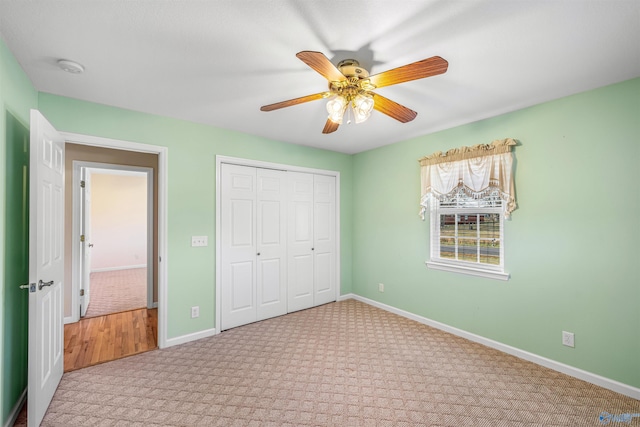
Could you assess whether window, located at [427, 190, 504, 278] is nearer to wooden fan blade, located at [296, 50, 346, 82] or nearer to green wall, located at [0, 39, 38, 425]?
wooden fan blade, located at [296, 50, 346, 82]

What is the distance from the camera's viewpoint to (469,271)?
3.08 metres

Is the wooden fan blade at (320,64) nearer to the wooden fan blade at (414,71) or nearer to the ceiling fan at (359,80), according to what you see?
the ceiling fan at (359,80)

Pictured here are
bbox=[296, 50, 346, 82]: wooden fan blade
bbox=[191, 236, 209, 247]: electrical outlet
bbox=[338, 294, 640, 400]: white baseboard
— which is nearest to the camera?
bbox=[296, 50, 346, 82]: wooden fan blade

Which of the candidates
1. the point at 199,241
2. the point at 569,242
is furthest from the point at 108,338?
the point at 569,242

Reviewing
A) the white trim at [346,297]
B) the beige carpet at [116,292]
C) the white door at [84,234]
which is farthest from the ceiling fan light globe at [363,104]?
the beige carpet at [116,292]

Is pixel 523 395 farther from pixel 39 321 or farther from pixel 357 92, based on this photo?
pixel 39 321

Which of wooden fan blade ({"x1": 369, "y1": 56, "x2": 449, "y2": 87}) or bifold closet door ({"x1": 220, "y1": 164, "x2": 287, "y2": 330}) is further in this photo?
bifold closet door ({"x1": 220, "y1": 164, "x2": 287, "y2": 330})

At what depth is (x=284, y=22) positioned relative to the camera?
4.94 feet

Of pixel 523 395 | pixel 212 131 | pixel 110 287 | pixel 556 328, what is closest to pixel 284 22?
pixel 212 131

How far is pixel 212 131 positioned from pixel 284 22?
201 centimetres

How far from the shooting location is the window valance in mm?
2729

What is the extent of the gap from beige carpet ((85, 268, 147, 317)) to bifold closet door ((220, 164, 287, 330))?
6.50 feet

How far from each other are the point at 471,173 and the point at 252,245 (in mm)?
2710

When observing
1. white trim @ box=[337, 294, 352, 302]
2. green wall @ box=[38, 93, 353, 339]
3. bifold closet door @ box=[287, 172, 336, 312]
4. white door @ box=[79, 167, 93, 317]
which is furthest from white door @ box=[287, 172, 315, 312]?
white door @ box=[79, 167, 93, 317]
